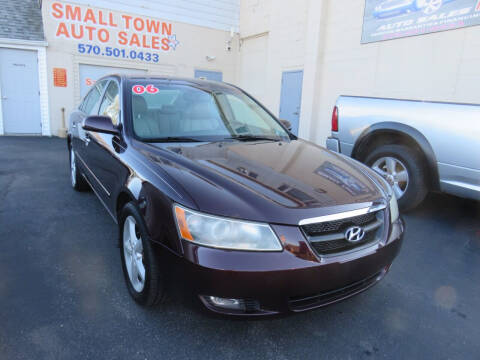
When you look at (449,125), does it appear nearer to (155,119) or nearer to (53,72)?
(155,119)

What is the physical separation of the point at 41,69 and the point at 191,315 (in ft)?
35.2

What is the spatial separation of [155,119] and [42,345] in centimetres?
169

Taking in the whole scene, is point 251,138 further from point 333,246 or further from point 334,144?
point 334,144

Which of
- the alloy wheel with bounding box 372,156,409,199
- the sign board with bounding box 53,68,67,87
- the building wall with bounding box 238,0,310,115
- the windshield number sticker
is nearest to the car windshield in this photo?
the windshield number sticker

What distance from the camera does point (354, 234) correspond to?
1844 millimetres

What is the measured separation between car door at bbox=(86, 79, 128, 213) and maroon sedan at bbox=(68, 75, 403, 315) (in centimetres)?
2

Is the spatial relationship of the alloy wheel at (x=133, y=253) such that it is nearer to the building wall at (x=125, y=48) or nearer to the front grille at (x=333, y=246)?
the front grille at (x=333, y=246)

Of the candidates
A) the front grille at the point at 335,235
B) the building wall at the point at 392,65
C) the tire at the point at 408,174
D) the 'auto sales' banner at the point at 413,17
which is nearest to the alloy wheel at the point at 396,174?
the tire at the point at 408,174

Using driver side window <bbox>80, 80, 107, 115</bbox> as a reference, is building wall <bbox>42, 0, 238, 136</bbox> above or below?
above

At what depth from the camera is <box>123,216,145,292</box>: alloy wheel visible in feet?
7.04

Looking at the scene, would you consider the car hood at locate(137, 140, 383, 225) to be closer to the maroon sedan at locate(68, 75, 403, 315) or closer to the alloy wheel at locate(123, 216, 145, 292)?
the maroon sedan at locate(68, 75, 403, 315)

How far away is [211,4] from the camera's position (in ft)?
39.8

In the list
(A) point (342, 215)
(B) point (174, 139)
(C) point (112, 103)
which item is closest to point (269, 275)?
(A) point (342, 215)

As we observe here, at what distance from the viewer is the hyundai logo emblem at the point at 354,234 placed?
1.82 m
